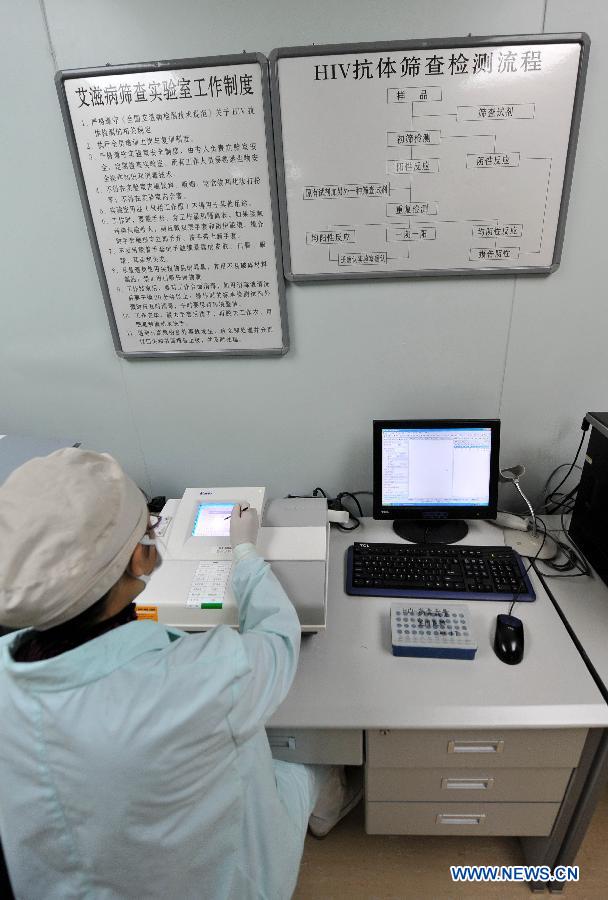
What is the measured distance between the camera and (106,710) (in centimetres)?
65

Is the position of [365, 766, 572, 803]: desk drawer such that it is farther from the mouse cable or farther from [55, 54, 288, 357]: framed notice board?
[55, 54, 288, 357]: framed notice board

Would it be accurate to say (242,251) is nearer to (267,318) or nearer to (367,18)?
(267,318)

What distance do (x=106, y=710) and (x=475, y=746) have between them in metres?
0.86

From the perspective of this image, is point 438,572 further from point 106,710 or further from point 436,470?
point 106,710

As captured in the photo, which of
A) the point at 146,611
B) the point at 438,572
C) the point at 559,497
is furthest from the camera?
the point at 559,497

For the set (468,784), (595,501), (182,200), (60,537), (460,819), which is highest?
(182,200)

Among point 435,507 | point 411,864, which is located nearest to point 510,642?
point 435,507

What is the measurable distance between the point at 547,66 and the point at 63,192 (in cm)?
130

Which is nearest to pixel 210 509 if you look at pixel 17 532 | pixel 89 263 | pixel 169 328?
pixel 169 328

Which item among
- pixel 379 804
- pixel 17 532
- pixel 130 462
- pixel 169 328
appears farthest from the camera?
pixel 130 462

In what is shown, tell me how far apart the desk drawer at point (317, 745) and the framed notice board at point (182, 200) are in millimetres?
1040

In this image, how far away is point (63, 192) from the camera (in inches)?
53.2

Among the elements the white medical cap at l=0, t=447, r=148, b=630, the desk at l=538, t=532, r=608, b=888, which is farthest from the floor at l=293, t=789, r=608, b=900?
the white medical cap at l=0, t=447, r=148, b=630

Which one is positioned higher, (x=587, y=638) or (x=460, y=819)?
(x=587, y=638)
